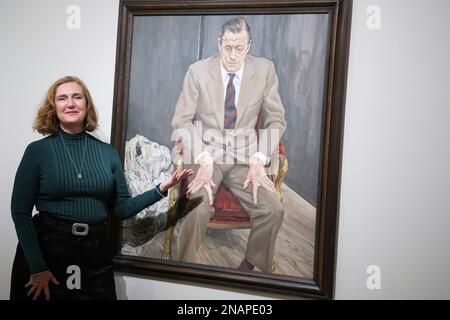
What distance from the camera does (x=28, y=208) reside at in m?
1.35

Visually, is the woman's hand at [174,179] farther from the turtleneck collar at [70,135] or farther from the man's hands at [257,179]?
the turtleneck collar at [70,135]

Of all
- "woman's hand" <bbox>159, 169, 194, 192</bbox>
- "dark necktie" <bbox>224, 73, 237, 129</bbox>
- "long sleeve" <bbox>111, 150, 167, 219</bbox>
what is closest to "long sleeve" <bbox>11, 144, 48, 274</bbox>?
"long sleeve" <bbox>111, 150, 167, 219</bbox>

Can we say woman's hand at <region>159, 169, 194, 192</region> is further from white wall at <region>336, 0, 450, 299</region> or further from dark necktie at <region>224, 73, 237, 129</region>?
white wall at <region>336, 0, 450, 299</region>

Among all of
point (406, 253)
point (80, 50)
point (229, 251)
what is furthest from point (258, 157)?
point (80, 50)

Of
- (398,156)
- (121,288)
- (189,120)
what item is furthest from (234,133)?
(121,288)

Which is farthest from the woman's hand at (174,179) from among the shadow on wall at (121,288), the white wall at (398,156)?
the white wall at (398,156)

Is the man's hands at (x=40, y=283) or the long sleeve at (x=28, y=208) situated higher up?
the long sleeve at (x=28, y=208)

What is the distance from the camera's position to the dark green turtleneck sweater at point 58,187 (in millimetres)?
1339

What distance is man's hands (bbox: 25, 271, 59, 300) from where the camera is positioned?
1.33 m

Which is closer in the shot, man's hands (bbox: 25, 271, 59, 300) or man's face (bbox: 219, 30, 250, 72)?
man's hands (bbox: 25, 271, 59, 300)

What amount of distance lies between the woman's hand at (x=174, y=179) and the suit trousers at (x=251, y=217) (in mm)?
119

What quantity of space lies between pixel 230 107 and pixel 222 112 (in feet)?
0.12

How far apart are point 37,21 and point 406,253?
186 centimetres

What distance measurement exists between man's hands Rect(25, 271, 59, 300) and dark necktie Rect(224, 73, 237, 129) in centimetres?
85
